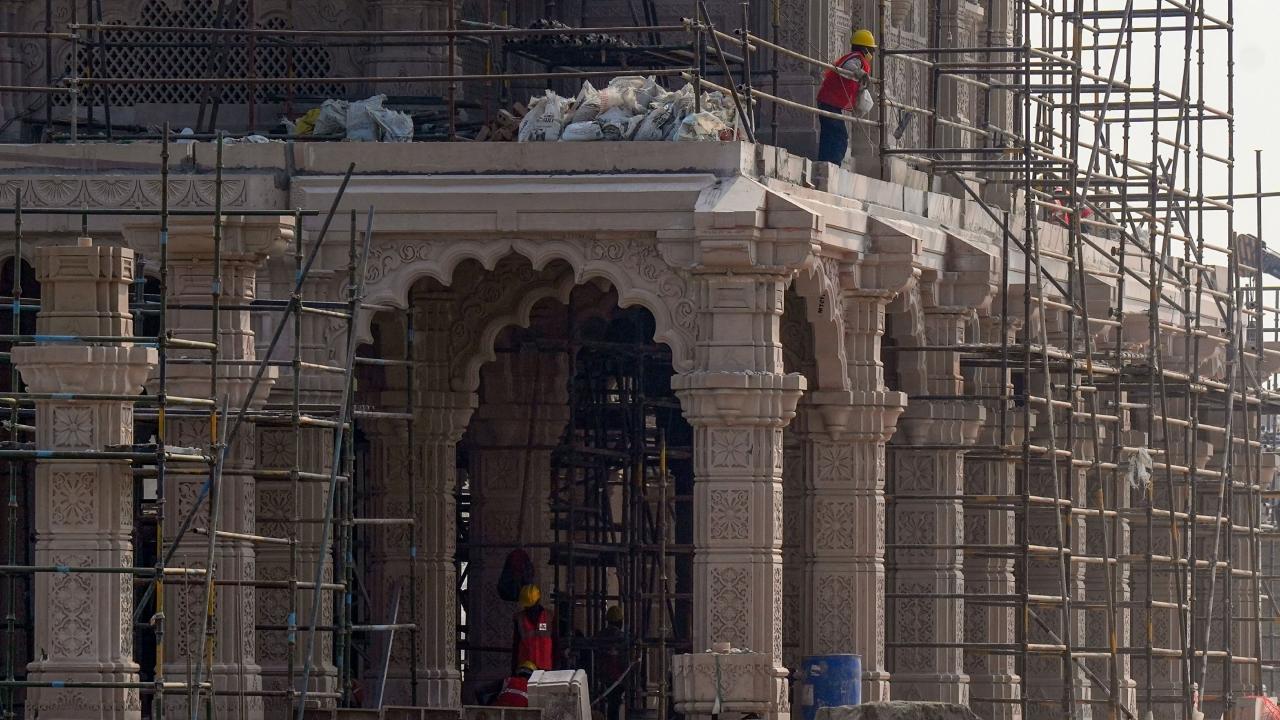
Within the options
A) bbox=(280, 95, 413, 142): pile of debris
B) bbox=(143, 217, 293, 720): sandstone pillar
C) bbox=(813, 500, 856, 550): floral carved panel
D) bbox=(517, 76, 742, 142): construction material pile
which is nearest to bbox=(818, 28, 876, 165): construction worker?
bbox=(517, 76, 742, 142): construction material pile

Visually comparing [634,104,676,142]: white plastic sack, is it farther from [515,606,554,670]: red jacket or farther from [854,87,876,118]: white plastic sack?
[515,606,554,670]: red jacket

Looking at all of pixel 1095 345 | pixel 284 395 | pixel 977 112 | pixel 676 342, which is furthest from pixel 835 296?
pixel 977 112

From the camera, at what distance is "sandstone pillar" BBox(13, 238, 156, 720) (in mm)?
24031

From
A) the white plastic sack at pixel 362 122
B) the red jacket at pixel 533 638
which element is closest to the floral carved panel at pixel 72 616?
the white plastic sack at pixel 362 122

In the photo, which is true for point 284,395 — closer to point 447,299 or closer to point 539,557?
point 447,299

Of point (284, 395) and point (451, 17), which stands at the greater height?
point (451, 17)

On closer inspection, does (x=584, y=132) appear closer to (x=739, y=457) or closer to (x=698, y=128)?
(x=698, y=128)

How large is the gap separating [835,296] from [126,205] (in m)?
5.36

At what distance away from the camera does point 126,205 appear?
2945cm

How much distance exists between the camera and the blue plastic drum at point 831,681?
30922 millimetres

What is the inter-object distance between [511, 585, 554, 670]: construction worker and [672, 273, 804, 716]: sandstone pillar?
372 cm

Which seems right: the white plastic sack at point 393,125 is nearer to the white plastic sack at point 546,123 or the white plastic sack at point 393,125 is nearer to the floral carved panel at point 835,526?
the white plastic sack at point 546,123

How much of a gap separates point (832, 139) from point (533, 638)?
4.61 m

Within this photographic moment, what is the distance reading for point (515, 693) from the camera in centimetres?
3206
